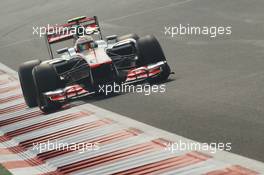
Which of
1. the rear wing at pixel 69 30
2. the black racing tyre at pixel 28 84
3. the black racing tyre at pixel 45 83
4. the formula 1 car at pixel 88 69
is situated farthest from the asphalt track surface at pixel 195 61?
the rear wing at pixel 69 30

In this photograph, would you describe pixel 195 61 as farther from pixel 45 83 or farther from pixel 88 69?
pixel 45 83

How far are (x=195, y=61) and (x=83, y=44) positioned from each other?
392 centimetres

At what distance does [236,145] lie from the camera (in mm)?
11055

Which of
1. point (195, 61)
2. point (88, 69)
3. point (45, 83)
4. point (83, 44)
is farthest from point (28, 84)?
point (195, 61)

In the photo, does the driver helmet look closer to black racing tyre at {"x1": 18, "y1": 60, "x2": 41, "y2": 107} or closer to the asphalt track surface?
black racing tyre at {"x1": 18, "y1": 60, "x2": 41, "y2": 107}

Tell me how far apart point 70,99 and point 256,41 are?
7533 millimetres

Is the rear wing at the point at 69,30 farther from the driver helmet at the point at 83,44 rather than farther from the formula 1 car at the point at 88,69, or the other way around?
the driver helmet at the point at 83,44

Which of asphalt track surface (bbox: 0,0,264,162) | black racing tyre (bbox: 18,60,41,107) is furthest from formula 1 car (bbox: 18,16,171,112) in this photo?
asphalt track surface (bbox: 0,0,264,162)

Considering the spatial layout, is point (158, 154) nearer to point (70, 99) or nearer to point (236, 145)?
point (236, 145)

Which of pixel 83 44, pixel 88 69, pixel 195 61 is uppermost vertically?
pixel 83 44

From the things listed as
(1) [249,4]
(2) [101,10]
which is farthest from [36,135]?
(2) [101,10]

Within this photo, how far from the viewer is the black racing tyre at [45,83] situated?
1644cm

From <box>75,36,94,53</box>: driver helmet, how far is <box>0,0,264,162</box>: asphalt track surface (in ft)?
5.33

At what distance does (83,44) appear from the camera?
57.5 ft
